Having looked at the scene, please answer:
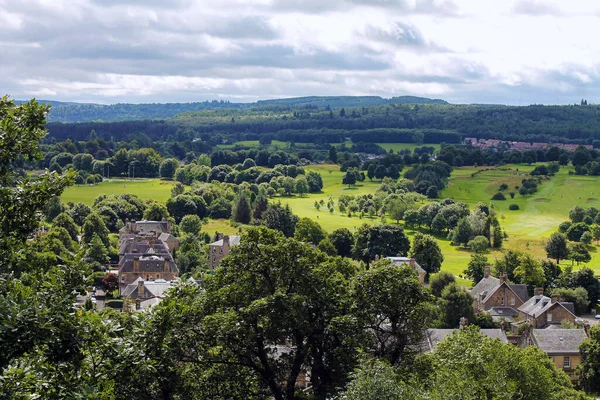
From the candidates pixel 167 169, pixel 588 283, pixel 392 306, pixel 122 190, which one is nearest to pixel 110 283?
pixel 588 283

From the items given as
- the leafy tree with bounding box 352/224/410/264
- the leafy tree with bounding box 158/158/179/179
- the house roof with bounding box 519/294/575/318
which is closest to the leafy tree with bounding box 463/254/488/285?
the leafy tree with bounding box 352/224/410/264

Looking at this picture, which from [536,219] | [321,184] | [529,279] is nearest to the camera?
[529,279]

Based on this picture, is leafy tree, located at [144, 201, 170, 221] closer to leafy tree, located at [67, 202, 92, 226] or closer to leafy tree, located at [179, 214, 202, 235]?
leafy tree, located at [179, 214, 202, 235]

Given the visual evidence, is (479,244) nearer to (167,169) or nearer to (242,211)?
(242,211)

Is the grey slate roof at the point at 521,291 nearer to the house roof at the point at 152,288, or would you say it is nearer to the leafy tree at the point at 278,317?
the house roof at the point at 152,288

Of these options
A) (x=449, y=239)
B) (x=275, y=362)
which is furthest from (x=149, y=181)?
(x=275, y=362)

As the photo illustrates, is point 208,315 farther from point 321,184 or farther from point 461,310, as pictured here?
point 321,184

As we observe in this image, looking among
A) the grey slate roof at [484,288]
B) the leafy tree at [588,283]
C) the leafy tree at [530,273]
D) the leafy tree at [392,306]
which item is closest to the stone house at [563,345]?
the grey slate roof at [484,288]
